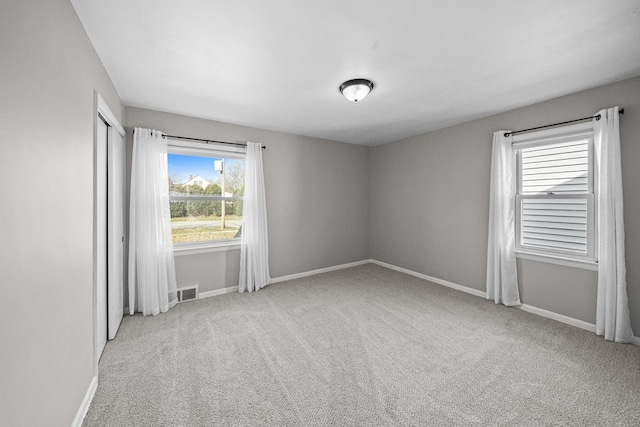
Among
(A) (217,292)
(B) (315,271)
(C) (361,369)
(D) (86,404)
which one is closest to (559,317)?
(C) (361,369)

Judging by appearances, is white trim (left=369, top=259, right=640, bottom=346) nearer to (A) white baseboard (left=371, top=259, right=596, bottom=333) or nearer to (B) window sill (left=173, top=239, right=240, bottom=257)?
(A) white baseboard (left=371, top=259, right=596, bottom=333)

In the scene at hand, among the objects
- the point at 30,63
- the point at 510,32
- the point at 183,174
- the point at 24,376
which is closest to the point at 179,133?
the point at 183,174

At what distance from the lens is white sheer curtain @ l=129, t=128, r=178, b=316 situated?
311cm

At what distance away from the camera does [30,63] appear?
1133 millimetres

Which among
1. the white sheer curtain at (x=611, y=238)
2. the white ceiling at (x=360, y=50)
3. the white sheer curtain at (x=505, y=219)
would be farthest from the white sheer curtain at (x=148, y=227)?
the white sheer curtain at (x=611, y=238)

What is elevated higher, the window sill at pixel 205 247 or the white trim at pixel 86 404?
the window sill at pixel 205 247

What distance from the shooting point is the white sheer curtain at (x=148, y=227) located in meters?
3.11

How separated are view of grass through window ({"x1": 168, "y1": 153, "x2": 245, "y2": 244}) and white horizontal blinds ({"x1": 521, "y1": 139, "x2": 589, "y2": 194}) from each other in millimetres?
3895

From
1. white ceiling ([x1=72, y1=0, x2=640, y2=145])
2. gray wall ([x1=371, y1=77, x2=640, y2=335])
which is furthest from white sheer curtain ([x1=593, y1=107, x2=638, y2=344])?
white ceiling ([x1=72, y1=0, x2=640, y2=145])

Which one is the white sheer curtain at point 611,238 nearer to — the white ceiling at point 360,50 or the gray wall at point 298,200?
the white ceiling at point 360,50

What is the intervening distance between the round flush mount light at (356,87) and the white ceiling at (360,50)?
0.08 metres

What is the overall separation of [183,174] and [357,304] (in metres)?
2.98

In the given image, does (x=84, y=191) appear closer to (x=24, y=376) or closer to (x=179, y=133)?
(x=24, y=376)

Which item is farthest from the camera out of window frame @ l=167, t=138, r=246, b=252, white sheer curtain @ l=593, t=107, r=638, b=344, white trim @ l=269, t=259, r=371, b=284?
white trim @ l=269, t=259, r=371, b=284
